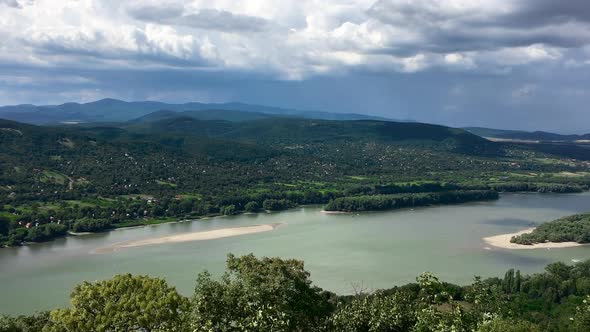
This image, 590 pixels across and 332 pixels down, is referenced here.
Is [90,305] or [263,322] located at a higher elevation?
[263,322]

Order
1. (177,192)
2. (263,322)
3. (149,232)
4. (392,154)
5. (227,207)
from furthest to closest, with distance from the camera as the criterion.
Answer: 1. (392,154)
2. (177,192)
3. (227,207)
4. (149,232)
5. (263,322)

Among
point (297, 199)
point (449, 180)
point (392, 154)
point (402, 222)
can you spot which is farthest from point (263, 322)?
point (392, 154)

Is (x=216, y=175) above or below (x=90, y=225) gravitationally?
above

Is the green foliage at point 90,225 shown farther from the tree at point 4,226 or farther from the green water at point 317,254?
the tree at point 4,226

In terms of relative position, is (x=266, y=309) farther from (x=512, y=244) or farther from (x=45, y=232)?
(x=45, y=232)

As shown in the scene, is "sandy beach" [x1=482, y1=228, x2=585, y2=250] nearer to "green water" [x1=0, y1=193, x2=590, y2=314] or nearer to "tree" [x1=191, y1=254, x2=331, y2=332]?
"green water" [x1=0, y1=193, x2=590, y2=314]

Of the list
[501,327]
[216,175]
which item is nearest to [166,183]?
[216,175]

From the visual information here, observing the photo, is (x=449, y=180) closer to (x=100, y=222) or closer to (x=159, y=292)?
(x=100, y=222)

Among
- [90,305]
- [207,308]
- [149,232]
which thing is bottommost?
[149,232]
